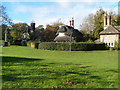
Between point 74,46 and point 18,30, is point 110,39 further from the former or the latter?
point 18,30

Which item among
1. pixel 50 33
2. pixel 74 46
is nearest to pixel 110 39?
pixel 74 46

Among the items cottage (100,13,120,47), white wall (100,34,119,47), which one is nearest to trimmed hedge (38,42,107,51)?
white wall (100,34,119,47)

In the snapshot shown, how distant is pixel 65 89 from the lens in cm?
539

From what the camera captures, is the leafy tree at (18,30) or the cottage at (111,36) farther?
the leafy tree at (18,30)

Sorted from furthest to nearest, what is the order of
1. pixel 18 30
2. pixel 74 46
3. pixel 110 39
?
pixel 18 30 < pixel 110 39 < pixel 74 46

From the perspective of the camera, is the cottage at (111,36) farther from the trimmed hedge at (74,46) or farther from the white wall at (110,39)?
the trimmed hedge at (74,46)

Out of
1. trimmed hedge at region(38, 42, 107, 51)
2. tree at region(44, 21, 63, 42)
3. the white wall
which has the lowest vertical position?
trimmed hedge at region(38, 42, 107, 51)

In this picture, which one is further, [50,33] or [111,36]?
[50,33]

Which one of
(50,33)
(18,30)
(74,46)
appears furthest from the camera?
(18,30)

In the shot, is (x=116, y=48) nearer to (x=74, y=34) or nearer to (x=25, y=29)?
(x=74, y=34)

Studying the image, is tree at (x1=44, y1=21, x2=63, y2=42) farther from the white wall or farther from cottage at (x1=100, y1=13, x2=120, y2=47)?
the white wall

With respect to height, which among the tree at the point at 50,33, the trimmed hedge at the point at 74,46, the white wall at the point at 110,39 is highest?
the tree at the point at 50,33

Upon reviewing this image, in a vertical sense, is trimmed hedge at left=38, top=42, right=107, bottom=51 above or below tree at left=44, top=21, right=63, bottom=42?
below

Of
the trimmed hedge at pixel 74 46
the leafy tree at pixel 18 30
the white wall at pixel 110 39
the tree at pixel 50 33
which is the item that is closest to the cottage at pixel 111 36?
the white wall at pixel 110 39
